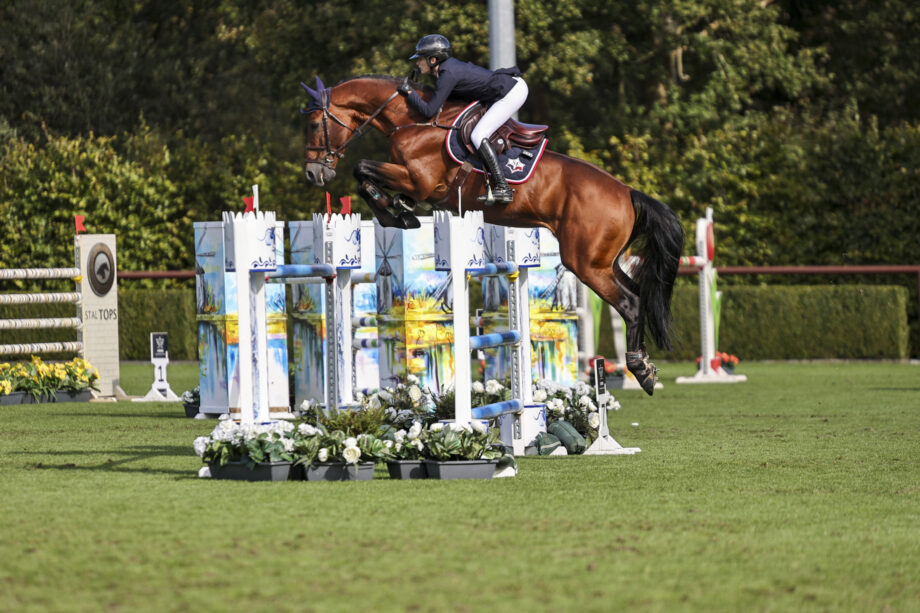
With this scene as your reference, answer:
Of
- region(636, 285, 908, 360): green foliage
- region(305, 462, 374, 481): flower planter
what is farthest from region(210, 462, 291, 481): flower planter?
region(636, 285, 908, 360): green foliage

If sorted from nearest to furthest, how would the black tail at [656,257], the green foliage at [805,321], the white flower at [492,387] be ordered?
1. the black tail at [656,257]
2. the white flower at [492,387]
3. the green foliage at [805,321]

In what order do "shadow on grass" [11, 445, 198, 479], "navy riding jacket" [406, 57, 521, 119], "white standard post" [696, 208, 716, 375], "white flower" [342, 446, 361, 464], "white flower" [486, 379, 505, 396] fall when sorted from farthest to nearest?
"white standard post" [696, 208, 716, 375] < "white flower" [486, 379, 505, 396] < "navy riding jacket" [406, 57, 521, 119] < "shadow on grass" [11, 445, 198, 479] < "white flower" [342, 446, 361, 464]

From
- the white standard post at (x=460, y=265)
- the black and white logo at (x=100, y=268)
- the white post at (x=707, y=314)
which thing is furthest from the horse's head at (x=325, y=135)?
the white post at (x=707, y=314)

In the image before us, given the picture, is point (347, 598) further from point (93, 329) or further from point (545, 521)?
point (93, 329)

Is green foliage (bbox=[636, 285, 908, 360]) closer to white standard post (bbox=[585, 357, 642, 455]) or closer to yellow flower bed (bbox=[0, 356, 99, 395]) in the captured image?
yellow flower bed (bbox=[0, 356, 99, 395])

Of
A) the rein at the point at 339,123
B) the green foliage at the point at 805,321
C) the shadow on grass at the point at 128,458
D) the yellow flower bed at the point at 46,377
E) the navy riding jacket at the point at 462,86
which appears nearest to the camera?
the shadow on grass at the point at 128,458

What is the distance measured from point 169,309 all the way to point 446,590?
14.0 m

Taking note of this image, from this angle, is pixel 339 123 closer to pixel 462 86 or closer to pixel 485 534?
pixel 462 86

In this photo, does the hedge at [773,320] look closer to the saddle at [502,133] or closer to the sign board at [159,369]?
the sign board at [159,369]

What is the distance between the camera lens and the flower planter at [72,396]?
463 inches

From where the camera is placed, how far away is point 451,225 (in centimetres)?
640

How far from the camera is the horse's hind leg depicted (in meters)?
7.19

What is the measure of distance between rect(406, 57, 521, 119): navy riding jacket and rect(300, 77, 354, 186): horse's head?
378 millimetres

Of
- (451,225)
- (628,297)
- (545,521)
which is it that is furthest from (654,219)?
(545,521)
